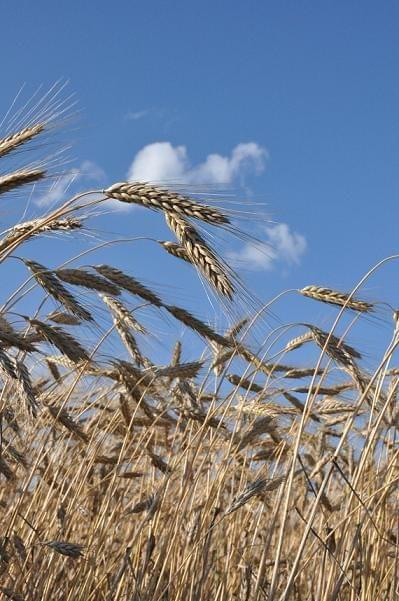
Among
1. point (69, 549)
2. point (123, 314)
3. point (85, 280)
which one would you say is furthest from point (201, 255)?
point (123, 314)

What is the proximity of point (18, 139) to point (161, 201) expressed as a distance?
602 millimetres

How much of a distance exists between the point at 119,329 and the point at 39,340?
0.44 m

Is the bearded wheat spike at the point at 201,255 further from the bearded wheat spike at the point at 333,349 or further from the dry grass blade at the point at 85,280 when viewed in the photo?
the bearded wheat spike at the point at 333,349

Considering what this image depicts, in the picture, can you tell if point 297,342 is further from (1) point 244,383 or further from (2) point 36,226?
(2) point 36,226

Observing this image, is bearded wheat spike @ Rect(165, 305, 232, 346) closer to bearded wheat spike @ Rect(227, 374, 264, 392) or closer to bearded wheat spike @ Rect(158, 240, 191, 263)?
bearded wheat spike @ Rect(158, 240, 191, 263)

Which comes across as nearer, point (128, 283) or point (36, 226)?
point (36, 226)

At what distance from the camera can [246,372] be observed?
3.49m

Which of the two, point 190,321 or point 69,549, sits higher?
point 190,321

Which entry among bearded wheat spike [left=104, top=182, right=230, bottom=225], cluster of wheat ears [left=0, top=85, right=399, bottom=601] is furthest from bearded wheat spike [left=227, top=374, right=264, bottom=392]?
bearded wheat spike [left=104, top=182, right=230, bottom=225]

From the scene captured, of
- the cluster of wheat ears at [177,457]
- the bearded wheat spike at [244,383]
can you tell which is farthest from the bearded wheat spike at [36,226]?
the bearded wheat spike at [244,383]

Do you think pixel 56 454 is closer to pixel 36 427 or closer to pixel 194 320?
pixel 36 427

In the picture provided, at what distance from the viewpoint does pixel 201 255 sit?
2.30 meters

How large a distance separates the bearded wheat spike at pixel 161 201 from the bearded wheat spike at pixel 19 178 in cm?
30

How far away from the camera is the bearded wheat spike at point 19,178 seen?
2396 millimetres
